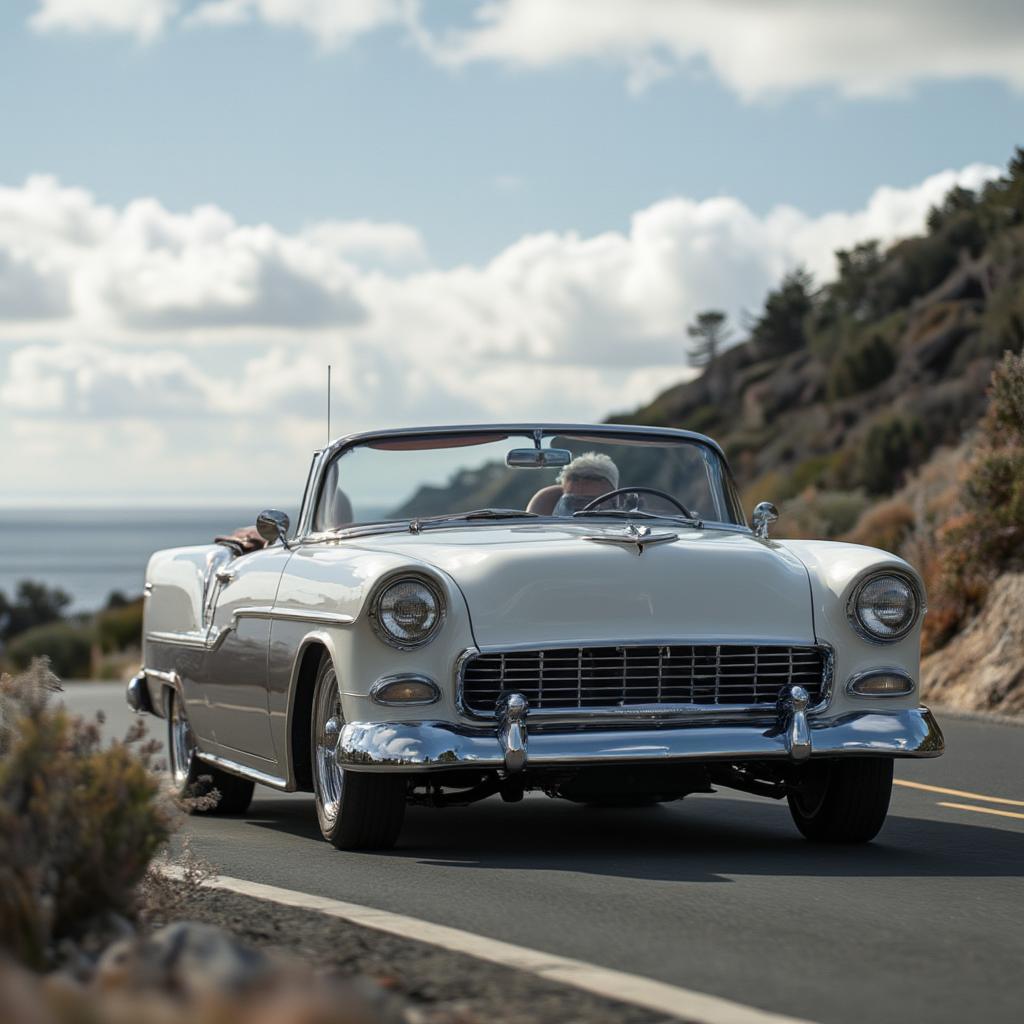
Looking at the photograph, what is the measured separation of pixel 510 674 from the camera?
7.27 meters

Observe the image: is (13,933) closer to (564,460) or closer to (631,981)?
(631,981)

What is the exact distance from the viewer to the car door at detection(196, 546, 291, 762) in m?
8.45

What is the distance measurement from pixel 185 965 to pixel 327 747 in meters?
4.09

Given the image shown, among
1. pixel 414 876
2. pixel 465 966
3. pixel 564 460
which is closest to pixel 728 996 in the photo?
pixel 465 966

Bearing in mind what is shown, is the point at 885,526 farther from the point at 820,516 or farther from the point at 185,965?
the point at 185,965

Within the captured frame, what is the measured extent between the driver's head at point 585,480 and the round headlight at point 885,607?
1.63 m

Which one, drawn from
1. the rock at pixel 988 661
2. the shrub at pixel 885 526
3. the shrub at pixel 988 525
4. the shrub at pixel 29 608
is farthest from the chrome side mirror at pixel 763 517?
the shrub at pixel 29 608

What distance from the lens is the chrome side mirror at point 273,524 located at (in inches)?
349

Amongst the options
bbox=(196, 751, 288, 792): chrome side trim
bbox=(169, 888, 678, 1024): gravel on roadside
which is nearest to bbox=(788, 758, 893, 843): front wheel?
bbox=(196, 751, 288, 792): chrome side trim

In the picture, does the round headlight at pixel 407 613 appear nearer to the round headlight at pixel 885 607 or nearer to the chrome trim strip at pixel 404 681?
the chrome trim strip at pixel 404 681

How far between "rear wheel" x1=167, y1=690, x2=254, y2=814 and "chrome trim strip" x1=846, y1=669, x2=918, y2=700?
334 cm

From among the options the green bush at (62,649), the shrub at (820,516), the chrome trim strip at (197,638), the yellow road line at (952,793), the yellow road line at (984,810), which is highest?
the chrome trim strip at (197,638)

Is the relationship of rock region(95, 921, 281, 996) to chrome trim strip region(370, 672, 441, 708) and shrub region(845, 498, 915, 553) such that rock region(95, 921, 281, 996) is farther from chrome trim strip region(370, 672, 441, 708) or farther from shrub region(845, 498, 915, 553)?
shrub region(845, 498, 915, 553)

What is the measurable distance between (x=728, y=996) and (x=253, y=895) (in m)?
1.97
